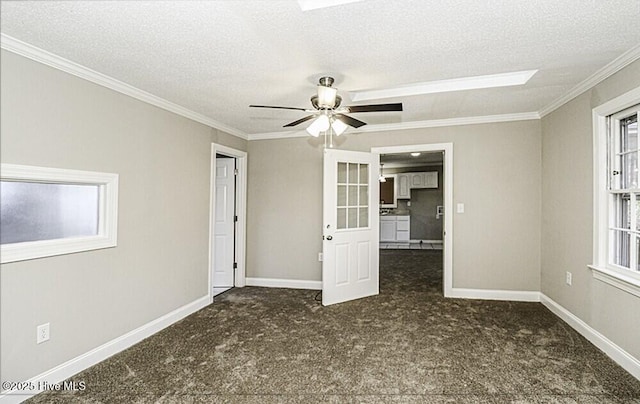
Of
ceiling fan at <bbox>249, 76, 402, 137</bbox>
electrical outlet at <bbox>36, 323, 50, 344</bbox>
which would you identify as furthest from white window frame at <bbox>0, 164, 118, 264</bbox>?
ceiling fan at <bbox>249, 76, 402, 137</bbox>

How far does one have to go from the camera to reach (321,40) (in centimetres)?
216

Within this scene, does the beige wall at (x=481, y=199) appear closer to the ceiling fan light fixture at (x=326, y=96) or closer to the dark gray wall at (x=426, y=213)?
the ceiling fan light fixture at (x=326, y=96)

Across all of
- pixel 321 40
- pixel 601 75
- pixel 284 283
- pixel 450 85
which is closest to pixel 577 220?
pixel 601 75

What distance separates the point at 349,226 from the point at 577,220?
2394 millimetres

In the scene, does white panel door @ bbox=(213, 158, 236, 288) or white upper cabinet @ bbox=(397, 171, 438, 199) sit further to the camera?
white upper cabinet @ bbox=(397, 171, 438, 199)

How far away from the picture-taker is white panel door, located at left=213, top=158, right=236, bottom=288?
4.84 meters

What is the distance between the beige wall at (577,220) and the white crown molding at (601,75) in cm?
4

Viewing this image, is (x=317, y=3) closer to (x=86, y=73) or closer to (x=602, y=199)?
(x=86, y=73)

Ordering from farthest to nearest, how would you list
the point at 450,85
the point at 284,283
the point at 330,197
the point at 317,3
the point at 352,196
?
the point at 284,283 < the point at 352,196 < the point at 330,197 < the point at 450,85 < the point at 317,3

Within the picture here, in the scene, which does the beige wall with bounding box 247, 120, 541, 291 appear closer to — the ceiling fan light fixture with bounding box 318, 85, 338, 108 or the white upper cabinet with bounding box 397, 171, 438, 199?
the ceiling fan light fixture with bounding box 318, 85, 338, 108

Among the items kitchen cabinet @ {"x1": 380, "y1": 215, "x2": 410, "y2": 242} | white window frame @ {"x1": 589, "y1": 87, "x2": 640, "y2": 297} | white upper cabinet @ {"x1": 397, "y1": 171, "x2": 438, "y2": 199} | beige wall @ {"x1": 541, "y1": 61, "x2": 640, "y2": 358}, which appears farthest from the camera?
kitchen cabinet @ {"x1": 380, "y1": 215, "x2": 410, "y2": 242}

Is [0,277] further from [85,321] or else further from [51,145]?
[51,145]

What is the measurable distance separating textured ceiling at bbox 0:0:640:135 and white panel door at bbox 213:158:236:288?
5.82 ft

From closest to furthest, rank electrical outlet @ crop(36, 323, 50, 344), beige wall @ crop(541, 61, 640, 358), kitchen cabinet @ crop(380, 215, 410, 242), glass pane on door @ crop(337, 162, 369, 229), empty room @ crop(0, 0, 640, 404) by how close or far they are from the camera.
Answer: empty room @ crop(0, 0, 640, 404) → electrical outlet @ crop(36, 323, 50, 344) → beige wall @ crop(541, 61, 640, 358) → glass pane on door @ crop(337, 162, 369, 229) → kitchen cabinet @ crop(380, 215, 410, 242)
